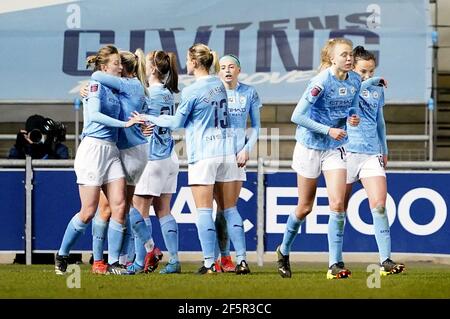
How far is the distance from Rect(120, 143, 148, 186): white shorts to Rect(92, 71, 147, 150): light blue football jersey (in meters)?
0.05

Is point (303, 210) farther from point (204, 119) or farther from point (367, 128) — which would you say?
point (204, 119)

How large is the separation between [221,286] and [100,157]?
1.77 meters

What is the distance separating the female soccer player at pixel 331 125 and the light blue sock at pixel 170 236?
5.06 feet

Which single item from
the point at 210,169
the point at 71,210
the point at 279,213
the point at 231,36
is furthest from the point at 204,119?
the point at 231,36

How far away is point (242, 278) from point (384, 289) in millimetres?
1675

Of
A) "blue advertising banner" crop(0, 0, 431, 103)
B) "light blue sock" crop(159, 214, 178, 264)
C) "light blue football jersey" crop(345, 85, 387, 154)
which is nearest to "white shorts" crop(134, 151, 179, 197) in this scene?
"light blue sock" crop(159, 214, 178, 264)

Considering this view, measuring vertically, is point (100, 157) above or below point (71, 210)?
above

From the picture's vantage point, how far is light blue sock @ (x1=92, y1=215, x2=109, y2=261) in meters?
14.5

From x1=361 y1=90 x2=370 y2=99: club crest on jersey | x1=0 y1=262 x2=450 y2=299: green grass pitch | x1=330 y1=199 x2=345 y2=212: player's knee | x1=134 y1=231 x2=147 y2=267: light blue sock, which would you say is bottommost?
x1=0 y1=262 x2=450 y2=299: green grass pitch

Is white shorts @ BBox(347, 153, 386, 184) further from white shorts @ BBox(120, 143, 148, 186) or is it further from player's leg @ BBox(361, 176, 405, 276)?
white shorts @ BBox(120, 143, 148, 186)

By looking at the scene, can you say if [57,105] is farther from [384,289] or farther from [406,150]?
[384,289]

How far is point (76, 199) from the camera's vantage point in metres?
17.1

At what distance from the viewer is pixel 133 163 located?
14305 millimetres
